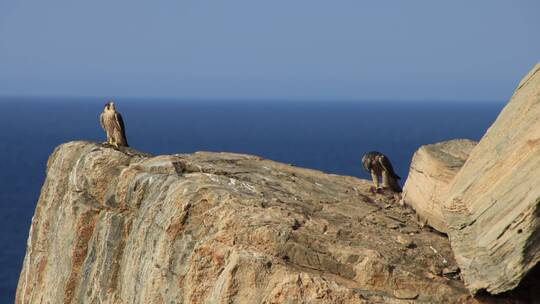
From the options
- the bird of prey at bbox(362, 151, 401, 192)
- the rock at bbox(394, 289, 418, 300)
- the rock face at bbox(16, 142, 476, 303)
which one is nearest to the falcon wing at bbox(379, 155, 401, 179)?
the bird of prey at bbox(362, 151, 401, 192)

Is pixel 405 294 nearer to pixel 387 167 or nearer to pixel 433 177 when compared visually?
pixel 433 177

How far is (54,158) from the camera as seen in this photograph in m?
24.9

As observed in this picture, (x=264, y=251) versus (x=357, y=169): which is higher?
(x=264, y=251)

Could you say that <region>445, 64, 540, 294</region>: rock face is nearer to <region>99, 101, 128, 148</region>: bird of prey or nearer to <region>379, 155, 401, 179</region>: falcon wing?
<region>379, 155, 401, 179</region>: falcon wing

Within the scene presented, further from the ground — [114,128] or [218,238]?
[114,128]

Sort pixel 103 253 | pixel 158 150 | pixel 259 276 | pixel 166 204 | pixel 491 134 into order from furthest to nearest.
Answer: pixel 158 150 < pixel 103 253 < pixel 166 204 < pixel 491 134 < pixel 259 276

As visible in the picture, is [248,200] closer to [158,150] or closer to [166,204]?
[166,204]

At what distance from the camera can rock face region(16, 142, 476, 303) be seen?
55.9 ft

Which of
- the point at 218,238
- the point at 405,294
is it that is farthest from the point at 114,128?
the point at 405,294

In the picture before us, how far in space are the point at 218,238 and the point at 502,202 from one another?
5.69 metres

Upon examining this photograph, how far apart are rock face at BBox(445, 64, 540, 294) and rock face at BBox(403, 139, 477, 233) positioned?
1414 millimetres

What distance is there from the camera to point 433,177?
20266 mm

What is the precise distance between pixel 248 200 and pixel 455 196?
433cm

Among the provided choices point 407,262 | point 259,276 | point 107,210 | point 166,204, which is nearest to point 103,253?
point 107,210
